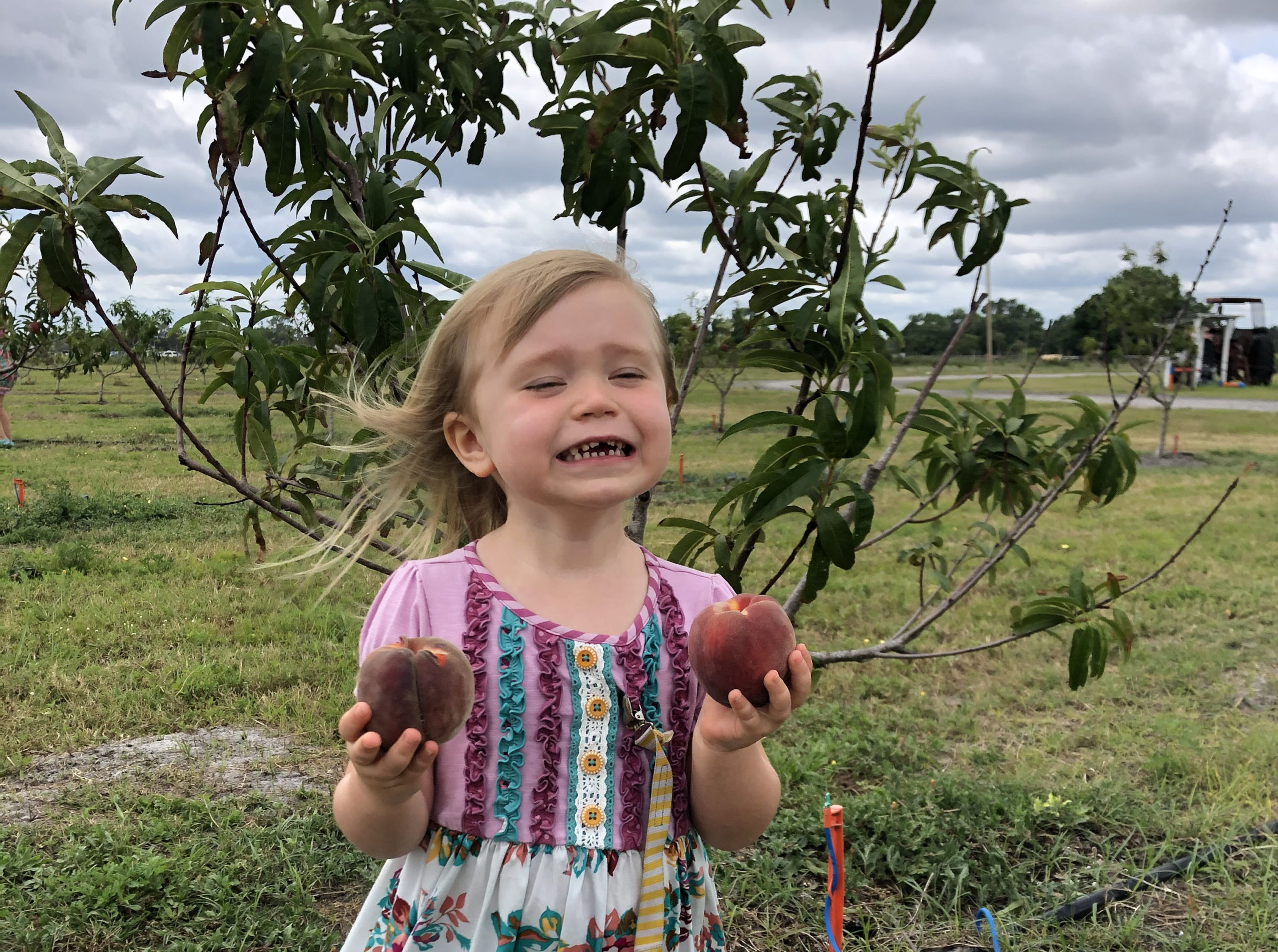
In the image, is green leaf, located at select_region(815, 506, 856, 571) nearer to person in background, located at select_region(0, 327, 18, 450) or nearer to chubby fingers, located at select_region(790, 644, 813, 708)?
chubby fingers, located at select_region(790, 644, 813, 708)

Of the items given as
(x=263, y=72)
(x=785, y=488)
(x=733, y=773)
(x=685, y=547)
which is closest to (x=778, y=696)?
(x=733, y=773)

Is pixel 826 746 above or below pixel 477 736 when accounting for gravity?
below

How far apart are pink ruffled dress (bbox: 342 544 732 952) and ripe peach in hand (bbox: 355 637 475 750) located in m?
0.18

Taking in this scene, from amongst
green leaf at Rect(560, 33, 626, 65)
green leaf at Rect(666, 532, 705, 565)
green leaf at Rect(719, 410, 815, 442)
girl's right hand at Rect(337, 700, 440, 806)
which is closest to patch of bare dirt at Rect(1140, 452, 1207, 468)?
green leaf at Rect(666, 532, 705, 565)

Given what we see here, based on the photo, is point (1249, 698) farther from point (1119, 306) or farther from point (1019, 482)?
point (1119, 306)

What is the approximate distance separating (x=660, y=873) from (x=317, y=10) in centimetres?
152

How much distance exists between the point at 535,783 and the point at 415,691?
0.96 feet

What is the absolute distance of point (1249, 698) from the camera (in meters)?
4.43

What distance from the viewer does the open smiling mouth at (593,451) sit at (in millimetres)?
1216

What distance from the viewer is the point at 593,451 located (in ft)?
4.02

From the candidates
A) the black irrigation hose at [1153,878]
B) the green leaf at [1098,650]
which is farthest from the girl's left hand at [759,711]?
the black irrigation hose at [1153,878]

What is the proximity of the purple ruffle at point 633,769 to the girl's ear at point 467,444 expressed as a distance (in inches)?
12.4

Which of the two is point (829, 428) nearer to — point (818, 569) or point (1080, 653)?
point (818, 569)

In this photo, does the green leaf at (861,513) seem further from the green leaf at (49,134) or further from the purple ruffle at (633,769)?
the green leaf at (49,134)
